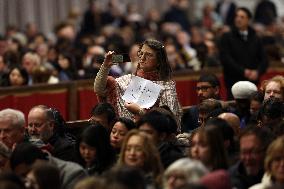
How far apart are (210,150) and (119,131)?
→ 176 centimetres

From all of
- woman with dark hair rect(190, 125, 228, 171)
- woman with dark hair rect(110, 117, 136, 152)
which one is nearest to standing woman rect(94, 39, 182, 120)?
woman with dark hair rect(110, 117, 136, 152)

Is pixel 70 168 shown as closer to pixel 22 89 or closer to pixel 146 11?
pixel 22 89

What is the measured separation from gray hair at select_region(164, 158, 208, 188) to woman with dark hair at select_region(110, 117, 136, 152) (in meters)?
2.33

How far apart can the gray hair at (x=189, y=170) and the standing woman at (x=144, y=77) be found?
360 centimetres

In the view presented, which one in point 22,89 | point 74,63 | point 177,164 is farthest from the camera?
point 74,63

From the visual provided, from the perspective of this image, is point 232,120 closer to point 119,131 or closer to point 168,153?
point 119,131

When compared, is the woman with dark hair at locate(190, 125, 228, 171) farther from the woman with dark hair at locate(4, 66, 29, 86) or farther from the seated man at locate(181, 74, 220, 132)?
the woman with dark hair at locate(4, 66, 29, 86)

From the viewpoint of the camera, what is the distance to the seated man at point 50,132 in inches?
545

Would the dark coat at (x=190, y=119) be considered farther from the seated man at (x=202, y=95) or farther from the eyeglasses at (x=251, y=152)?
the eyeglasses at (x=251, y=152)

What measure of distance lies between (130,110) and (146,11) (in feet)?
71.7

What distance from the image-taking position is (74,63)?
76.8 ft

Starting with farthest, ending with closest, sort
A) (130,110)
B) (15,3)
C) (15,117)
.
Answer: (15,3)
(130,110)
(15,117)

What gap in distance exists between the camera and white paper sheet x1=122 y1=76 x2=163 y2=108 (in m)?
14.8

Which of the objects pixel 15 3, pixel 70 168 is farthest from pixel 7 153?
pixel 15 3
